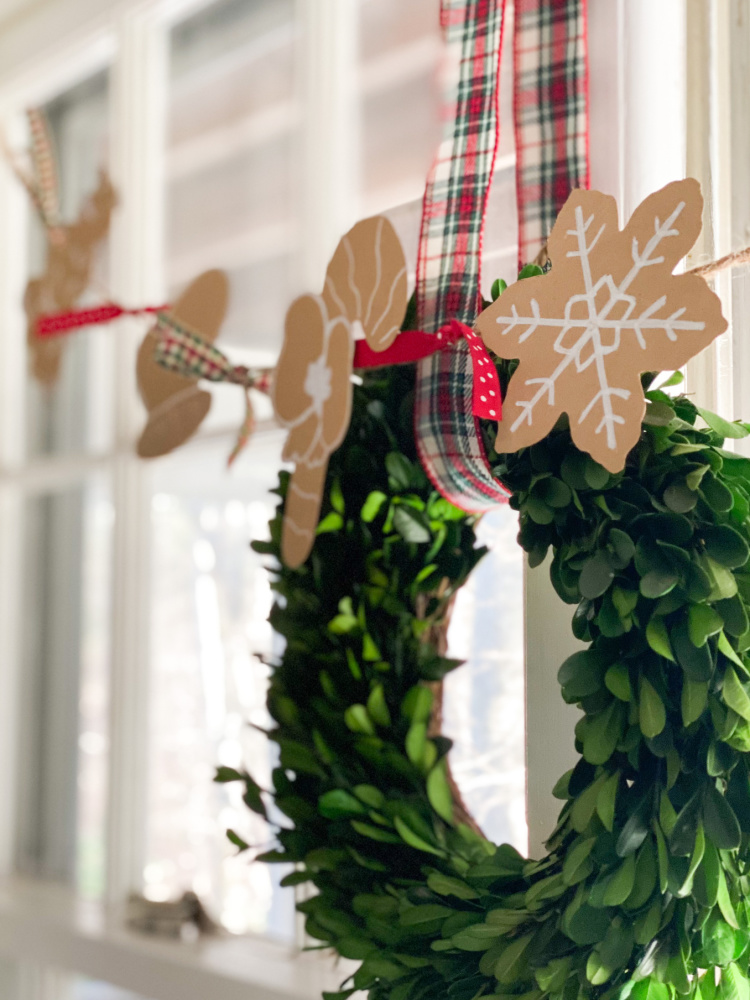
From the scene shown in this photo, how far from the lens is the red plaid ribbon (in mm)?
776

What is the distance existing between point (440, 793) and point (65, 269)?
1015 millimetres

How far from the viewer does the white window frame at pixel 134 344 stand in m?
0.79

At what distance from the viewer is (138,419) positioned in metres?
1.36

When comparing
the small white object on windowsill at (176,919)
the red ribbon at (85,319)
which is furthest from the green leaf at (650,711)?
the small white object on windowsill at (176,919)

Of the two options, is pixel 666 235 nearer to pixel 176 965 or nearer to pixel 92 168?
pixel 176 965

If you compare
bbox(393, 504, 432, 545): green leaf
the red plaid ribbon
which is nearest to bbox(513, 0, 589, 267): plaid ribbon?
the red plaid ribbon

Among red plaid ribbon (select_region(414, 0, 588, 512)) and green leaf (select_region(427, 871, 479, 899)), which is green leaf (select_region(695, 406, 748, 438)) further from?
green leaf (select_region(427, 871, 479, 899))

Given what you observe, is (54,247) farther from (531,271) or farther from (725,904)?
(725,904)

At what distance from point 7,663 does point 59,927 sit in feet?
1.50

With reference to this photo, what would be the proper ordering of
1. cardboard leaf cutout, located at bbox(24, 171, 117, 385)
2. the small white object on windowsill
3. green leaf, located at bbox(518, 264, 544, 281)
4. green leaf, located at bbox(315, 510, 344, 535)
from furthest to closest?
cardboard leaf cutout, located at bbox(24, 171, 117, 385)
the small white object on windowsill
green leaf, located at bbox(315, 510, 344, 535)
green leaf, located at bbox(518, 264, 544, 281)

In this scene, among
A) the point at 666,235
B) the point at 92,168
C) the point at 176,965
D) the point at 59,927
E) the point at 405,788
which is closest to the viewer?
the point at 666,235

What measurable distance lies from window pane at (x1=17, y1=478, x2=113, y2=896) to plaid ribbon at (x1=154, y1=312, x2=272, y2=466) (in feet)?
2.01

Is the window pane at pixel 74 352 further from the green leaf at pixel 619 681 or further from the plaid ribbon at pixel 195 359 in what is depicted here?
the green leaf at pixel 619 681

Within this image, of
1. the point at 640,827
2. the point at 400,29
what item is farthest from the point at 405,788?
the point at 400,29
